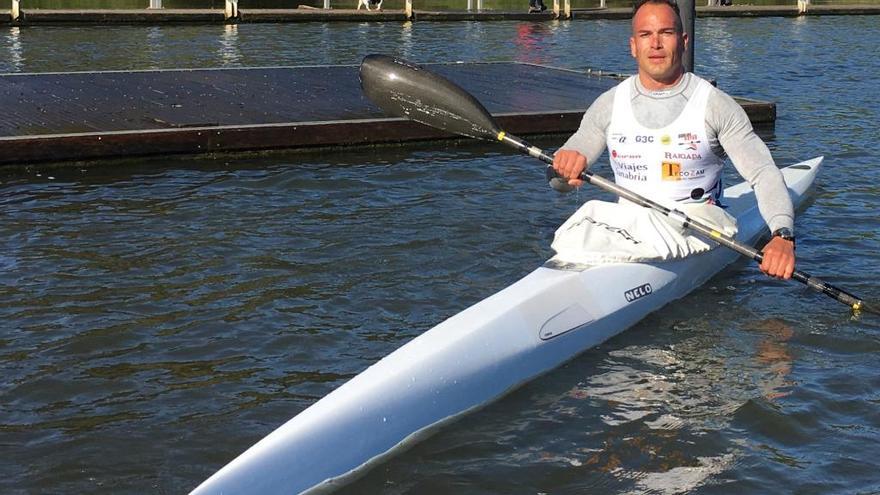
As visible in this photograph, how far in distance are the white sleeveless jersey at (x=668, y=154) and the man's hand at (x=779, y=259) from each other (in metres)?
0.89

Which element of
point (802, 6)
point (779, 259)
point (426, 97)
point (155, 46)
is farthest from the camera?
point (802, 6)

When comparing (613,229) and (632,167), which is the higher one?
(632,167)

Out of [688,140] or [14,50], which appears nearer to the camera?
[688,140]

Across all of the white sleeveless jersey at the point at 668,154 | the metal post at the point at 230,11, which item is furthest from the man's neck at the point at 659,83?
the metal post at the point at 230,11

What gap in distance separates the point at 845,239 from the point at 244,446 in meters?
5.38

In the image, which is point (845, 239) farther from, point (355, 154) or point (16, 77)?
point (16, 77)

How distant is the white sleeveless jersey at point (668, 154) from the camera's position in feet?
22.3

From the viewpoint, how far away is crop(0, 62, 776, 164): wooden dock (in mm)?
11000

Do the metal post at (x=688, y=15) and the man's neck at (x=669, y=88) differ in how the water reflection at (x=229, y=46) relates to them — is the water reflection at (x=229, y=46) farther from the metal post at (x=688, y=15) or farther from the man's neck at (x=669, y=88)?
the man's neck at (x=669, y=88)

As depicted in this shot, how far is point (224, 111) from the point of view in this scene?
40.3 feet

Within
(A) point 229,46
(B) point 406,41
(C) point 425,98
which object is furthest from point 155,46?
(C) point 425,98

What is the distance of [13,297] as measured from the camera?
7516 millimetres

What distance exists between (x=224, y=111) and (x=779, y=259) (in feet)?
24.2

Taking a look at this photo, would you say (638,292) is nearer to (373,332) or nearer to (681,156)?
(681,156)
